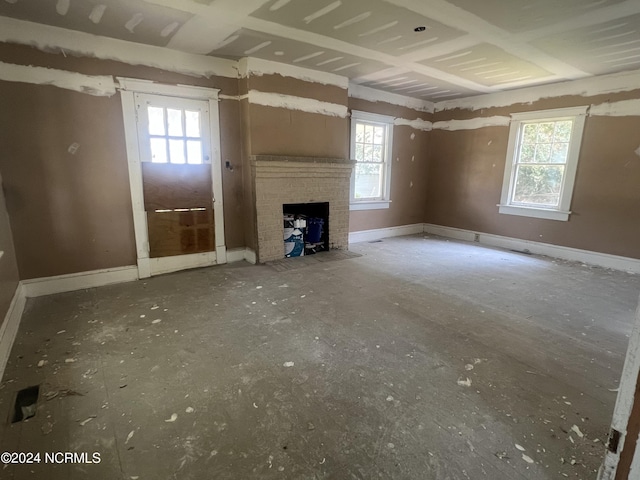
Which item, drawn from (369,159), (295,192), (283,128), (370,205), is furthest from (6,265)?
(369,159)

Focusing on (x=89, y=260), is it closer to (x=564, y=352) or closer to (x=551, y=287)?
(x=564, y=352)

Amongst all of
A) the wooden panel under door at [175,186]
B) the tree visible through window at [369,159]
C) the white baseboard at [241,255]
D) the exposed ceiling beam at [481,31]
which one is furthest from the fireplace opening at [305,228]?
the exposed ceiling beam at [481,31]

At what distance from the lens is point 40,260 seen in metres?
3.50

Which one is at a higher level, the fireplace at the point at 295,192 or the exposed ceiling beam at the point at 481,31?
the exposed ceiling beam at the point at 481,31

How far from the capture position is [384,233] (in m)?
6.71

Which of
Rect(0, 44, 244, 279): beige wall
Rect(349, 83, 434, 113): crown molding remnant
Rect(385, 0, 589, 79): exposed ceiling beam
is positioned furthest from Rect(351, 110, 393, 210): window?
Rect(0, 44, 244, 279): beige wall

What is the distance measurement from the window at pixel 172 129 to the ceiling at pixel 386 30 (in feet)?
2.10

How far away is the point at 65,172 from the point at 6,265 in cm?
118

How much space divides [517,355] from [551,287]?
1.98 m

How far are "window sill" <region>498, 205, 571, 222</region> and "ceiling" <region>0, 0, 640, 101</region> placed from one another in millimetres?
2045

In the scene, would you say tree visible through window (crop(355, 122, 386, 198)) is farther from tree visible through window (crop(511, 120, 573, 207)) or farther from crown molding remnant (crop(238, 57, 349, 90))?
tree visible through window (crop(511, 120, 573, 207))

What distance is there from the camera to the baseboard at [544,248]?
15.3ft

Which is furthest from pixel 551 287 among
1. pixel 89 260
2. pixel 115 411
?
pixel 89 260

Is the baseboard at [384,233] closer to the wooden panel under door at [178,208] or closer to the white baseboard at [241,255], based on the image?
the white baseboard at [241,255]
